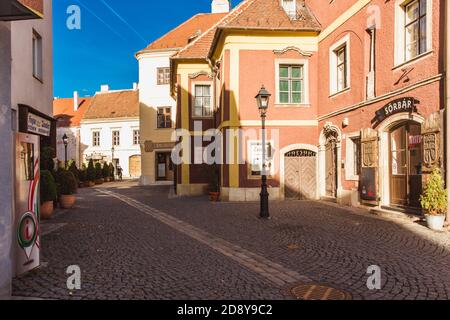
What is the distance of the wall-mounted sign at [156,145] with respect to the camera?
30.4 metres

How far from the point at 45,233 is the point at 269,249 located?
17.5 ft

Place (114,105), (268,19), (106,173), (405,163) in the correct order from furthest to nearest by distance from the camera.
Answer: (114,105) < (106,173) < (268,19) < (405,163)

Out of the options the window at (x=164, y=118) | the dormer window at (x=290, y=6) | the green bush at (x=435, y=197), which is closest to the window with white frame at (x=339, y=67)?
the dormer window at (x=290, y=6)

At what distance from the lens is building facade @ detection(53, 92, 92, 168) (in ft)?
140

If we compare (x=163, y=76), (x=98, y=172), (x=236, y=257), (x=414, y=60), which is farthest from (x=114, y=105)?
(x=236, y=257)

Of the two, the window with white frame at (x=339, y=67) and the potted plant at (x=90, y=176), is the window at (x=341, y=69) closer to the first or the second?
the window with white frame at (x=339, y=67)

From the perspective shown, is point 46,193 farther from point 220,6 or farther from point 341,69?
point 220,6

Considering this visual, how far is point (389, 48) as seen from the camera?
11195mm

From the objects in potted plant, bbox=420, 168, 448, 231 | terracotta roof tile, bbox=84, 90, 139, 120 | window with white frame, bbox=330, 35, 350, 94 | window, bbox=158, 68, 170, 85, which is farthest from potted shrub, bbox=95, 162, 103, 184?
potted plant, bbox=420, 168, 448, 231

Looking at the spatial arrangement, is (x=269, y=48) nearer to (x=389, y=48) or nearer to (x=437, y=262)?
(x=389, y=48)

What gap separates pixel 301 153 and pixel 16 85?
11342 mm

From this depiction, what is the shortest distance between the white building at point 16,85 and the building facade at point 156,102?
17165 millimetres

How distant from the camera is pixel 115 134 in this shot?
40.6 meters

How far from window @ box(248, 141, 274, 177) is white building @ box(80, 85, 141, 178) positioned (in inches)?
1049
